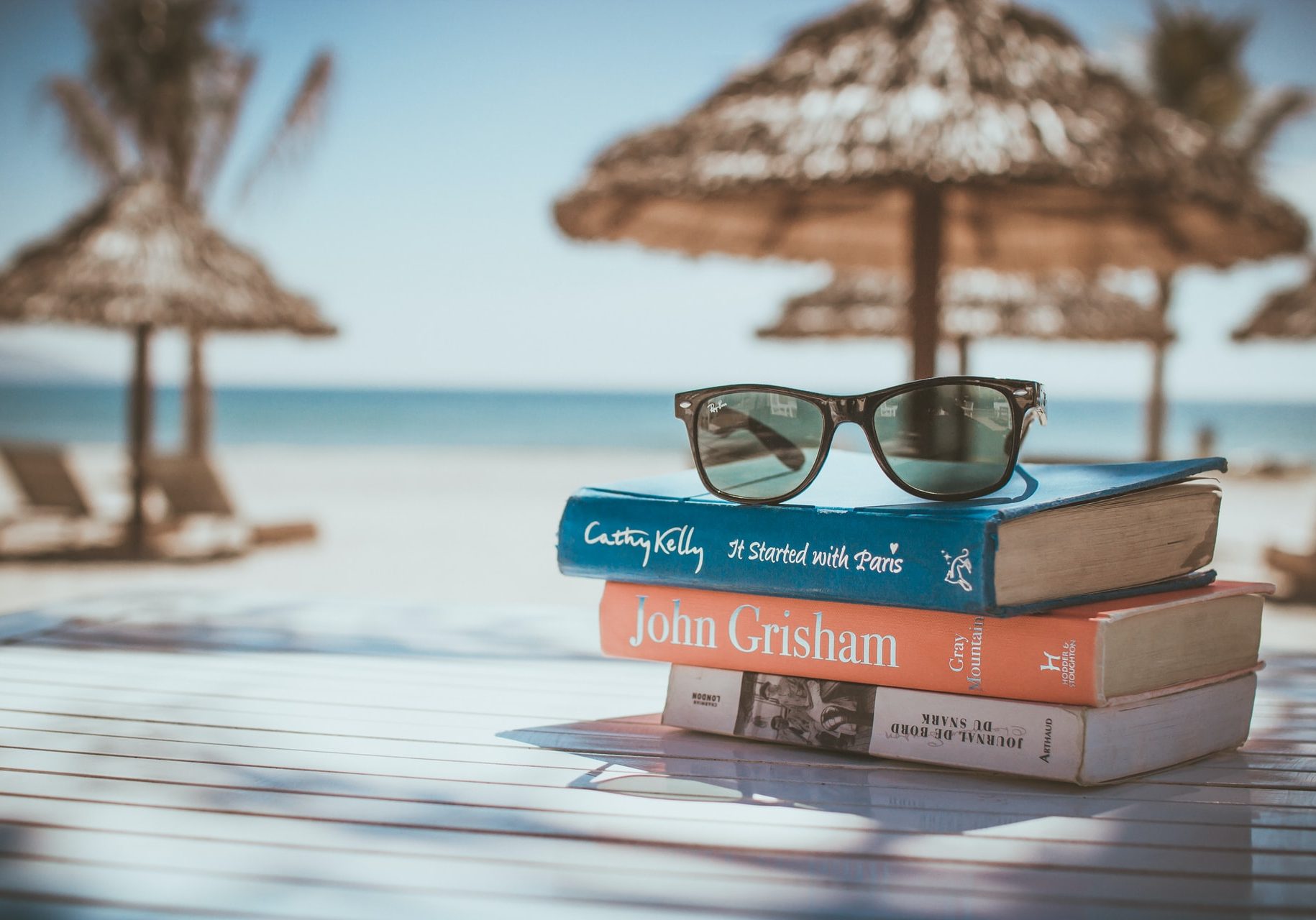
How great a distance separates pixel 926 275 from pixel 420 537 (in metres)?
7.07

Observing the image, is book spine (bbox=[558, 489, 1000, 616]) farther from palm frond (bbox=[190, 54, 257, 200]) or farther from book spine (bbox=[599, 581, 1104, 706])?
palm frond (bbox=[190, 54, 257, 200])

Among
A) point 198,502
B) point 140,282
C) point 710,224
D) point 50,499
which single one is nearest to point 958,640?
point 710,224

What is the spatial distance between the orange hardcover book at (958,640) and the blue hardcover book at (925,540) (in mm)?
28

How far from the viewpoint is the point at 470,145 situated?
49.9m

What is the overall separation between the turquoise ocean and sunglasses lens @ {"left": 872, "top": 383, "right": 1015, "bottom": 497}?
91.6ft

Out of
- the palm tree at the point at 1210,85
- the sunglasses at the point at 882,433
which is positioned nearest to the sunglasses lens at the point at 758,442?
the sunglasses at the point at 882,433

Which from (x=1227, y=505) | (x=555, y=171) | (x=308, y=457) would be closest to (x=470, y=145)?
(x=555, y=171)

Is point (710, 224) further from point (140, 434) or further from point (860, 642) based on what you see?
point (140, 434)

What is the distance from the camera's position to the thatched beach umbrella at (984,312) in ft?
30.5

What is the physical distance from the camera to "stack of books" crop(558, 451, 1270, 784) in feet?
3.06

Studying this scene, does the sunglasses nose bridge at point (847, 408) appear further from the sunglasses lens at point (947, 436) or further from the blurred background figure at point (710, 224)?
the blurred background figure at point (710, 224)

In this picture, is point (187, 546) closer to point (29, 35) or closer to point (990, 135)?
point (990, 135)

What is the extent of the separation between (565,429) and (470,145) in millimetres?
19148

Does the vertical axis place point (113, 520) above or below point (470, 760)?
below
